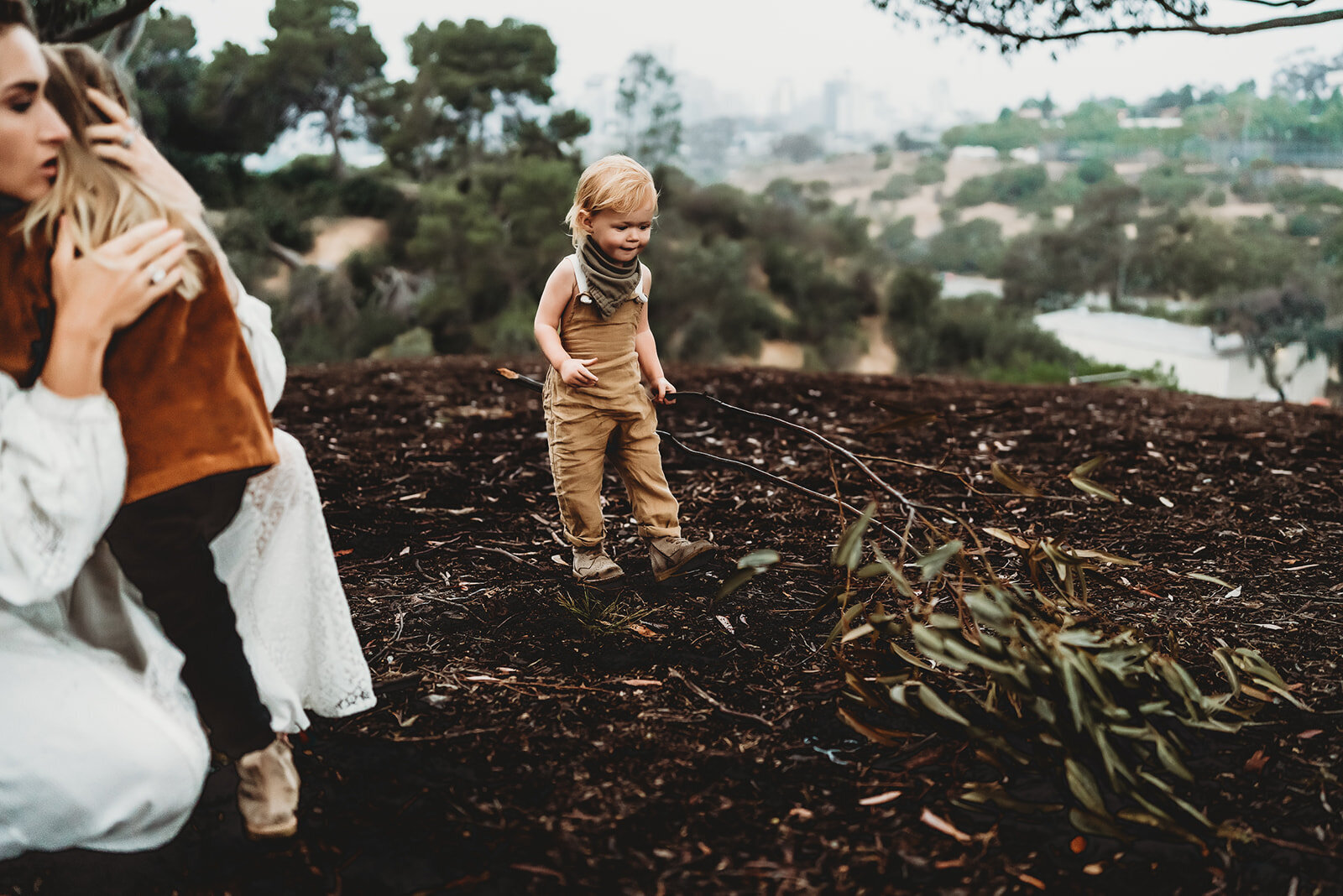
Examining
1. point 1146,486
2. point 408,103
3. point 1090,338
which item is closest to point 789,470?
point 1146,486

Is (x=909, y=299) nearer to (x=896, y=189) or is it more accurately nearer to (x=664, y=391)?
(x=896, y=189)

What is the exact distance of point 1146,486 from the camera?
4039mm

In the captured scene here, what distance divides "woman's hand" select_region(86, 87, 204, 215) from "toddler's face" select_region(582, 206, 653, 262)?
1.19m

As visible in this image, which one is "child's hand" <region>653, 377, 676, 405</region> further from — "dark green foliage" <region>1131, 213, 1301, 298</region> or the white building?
"dark green foliage" <region>1131, 213, 1301, 298</region>

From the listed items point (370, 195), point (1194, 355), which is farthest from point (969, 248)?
point (370, 195)

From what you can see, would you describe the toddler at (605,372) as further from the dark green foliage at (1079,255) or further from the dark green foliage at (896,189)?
the dark green foliage at (896,189)

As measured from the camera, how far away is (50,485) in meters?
1.41

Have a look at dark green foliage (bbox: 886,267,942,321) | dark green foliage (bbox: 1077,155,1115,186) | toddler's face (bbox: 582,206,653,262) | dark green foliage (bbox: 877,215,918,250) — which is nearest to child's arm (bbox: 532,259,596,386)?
toddler's face (bbox: 582,206,653,262)

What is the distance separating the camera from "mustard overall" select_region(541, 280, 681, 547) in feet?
9.28

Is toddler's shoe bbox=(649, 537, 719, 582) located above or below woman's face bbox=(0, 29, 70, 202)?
below

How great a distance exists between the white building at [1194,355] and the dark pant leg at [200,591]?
15.7 meters

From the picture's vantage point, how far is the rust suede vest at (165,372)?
1.48m

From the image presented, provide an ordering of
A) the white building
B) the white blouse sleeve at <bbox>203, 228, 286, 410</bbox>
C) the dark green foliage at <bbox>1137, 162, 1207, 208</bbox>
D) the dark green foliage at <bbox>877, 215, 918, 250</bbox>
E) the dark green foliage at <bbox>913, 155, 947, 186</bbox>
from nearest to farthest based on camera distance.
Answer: the white blouse sleeve at <bbox>203, 228, 286, 410</bbox>
the white building
the dark green foliage at <bbox>1137, 162, 1207, 208</bbox>
the dark green foliage at <bbox>877, 215, 918, 250</bbox>
the dark green foliage at <bbox>913, 155, 947, 186</bbox>

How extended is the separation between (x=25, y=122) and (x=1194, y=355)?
18658 millimetres
